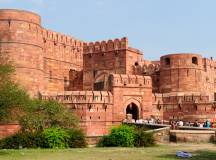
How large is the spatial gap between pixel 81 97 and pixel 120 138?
24.5 feet

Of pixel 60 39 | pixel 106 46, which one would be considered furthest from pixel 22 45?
pixel 106 46

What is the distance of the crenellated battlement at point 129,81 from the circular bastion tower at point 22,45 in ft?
14.3

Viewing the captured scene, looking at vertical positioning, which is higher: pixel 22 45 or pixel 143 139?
pixel 22 45

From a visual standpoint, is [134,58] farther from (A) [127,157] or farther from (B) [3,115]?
(A) [127,157]

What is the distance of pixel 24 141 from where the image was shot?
18.0 meters

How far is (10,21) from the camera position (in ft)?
82.3

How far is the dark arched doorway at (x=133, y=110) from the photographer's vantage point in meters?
27.0

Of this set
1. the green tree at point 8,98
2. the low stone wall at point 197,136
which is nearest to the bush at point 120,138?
the low stone wall at point 197,136

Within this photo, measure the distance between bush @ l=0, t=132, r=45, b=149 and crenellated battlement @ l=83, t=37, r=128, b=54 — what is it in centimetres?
1552

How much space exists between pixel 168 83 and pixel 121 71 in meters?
3.67

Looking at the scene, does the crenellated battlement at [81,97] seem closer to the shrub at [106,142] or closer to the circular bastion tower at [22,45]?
the circular bastion tower at [22,45]

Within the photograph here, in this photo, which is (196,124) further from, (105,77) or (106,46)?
(106,46)

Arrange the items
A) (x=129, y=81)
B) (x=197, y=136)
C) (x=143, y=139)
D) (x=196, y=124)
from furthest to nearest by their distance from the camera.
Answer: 1. (x=129, y=81)
2. (x=196, y=124)
3. (x=197, y=136)
4. (x=143, y=139)

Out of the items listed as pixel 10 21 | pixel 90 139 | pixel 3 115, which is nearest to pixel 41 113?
pixel 90 139
